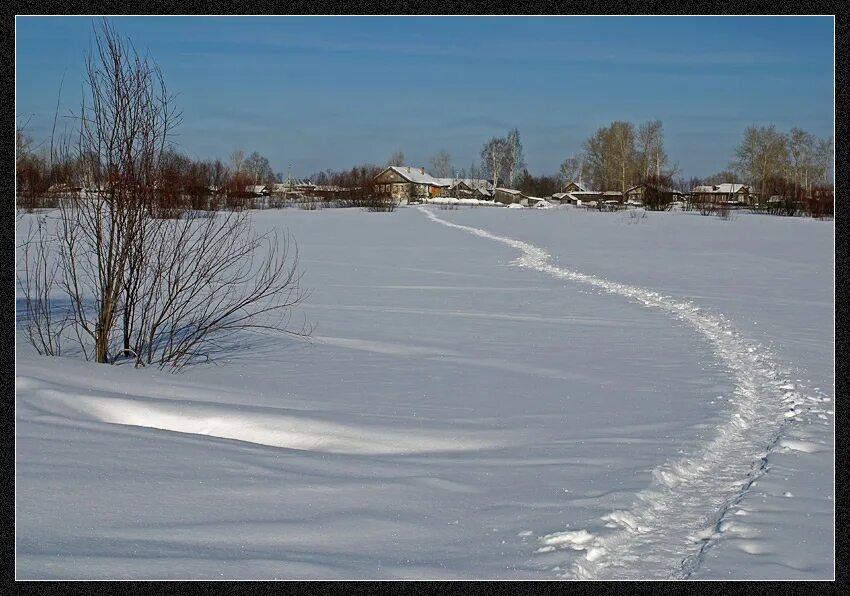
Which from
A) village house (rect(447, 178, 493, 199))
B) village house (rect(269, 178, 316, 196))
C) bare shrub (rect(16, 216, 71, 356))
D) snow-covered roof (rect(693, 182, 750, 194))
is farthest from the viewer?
village house (rect(447, 178, 493, 199))

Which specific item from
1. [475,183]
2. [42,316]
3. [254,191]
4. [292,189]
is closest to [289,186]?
[292,189]

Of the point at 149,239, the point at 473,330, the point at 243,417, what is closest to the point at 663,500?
the point at 243,417

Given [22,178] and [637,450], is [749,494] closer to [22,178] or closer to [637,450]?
[637,450]

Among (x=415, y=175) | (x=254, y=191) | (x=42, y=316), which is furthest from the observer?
(x=415, y=175)

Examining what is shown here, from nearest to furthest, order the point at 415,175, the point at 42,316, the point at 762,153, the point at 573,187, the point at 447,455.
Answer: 1. the point at 447,455
2. the point at 42,316
3. the point at 762,153
4. the point at 573,187
5. the point at 415,175

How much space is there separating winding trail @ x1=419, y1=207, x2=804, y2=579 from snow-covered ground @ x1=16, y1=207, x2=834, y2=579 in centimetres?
2

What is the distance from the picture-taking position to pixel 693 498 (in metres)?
4.18

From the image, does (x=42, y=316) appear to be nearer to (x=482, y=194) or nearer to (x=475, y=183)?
(x=482, y=194)

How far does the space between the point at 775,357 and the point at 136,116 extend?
6287 millimetres

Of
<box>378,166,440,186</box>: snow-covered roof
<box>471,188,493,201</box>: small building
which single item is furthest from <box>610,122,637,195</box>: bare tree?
<box>378,166,440,186</box>: snow-covered roof

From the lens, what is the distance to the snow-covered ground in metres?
3.37

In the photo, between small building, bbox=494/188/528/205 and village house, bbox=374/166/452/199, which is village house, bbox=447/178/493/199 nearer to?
village house, bbox=374/166/452/199

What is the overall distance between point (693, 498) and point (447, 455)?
4.73 feet

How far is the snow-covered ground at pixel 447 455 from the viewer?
3.37m
